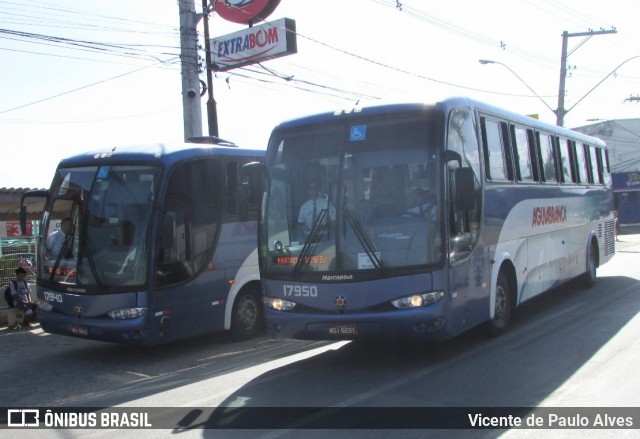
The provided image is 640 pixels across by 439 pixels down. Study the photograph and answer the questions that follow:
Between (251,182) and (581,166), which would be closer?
(251,182)

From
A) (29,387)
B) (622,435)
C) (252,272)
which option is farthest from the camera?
(252,272)

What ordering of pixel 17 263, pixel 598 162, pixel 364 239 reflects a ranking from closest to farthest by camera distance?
pixel 364 239
pixel 598 162
pixel 17 263

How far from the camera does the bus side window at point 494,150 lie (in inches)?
345

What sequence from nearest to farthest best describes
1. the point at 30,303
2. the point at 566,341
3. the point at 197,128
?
the point at 566,341, the point at 30,303, the point at 197,128

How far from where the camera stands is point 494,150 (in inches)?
356

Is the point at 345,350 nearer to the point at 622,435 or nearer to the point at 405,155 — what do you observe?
the point at 405,155

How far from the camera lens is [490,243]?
866 centimetres

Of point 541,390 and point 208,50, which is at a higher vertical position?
point 208,50

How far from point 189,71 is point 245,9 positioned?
2.91 meters

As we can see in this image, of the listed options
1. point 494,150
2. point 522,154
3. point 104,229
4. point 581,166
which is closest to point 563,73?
point 581,166

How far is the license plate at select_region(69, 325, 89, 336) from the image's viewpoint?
8.99m

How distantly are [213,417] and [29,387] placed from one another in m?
3.20

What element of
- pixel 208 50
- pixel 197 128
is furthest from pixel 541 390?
pixel 208 50

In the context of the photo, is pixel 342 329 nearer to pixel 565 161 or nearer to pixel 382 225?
pixel 382 225
